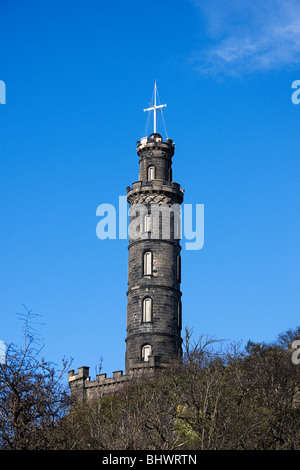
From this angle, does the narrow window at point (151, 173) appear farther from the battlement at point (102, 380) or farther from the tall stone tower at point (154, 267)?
the battlement at point (102, 380)

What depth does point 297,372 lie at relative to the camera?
42.3 m

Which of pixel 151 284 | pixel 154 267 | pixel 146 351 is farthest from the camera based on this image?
pixel 154 267

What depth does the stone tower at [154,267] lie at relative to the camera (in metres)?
56.1

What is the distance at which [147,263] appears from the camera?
5756 cm

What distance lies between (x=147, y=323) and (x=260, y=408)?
2621 centimetres

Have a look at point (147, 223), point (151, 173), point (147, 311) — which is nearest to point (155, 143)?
point (151, 173)

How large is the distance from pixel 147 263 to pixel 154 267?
62 centimetres

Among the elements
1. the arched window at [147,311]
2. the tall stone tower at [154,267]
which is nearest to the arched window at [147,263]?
the tall stone tower at [154,267]

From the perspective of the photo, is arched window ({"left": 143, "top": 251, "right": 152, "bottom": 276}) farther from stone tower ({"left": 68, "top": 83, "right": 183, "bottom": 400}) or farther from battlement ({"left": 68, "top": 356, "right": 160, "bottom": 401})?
battlement ({"left": 68, "top": 356, "right": 160, "bottom": 401})

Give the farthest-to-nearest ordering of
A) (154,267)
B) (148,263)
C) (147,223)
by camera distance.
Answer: (147,223)
(148,263)
(154,267)

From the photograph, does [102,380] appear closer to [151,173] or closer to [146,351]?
[146,351]

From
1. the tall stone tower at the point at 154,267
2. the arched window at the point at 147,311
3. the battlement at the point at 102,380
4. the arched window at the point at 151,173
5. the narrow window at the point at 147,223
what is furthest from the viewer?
the arched window at the point at 151,173

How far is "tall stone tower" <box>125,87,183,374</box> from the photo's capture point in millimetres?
56125
